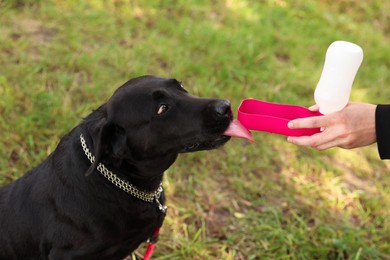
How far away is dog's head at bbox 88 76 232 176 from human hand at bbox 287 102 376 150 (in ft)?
1.28

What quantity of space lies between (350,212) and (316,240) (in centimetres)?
53

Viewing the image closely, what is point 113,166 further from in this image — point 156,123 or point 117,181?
point 156,123

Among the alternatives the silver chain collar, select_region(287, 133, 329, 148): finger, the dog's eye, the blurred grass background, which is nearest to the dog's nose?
the dog's eye

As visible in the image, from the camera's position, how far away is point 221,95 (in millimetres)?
4352

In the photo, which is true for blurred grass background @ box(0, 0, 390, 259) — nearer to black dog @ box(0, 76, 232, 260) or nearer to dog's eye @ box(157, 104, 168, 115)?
black dog @ box(0, 76, 232, 260)

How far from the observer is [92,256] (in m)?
2.34

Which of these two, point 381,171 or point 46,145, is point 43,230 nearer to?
point 46,145

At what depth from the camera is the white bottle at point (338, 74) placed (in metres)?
2.09

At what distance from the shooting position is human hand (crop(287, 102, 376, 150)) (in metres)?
2.16

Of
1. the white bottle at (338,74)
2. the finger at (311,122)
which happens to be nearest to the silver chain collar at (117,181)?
the finger at (311,122)

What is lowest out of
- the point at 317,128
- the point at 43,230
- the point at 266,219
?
the point at 266,219

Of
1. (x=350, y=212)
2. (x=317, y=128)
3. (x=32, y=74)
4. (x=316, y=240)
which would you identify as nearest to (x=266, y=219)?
(x=316, y=240)

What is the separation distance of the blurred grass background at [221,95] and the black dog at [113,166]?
2.78 feet

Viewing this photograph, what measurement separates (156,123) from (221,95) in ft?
7.04
